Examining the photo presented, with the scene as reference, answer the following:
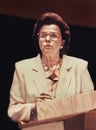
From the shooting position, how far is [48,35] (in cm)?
243

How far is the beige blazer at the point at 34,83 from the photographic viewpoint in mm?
2350

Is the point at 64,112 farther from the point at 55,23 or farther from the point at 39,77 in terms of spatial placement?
the point at 55,23

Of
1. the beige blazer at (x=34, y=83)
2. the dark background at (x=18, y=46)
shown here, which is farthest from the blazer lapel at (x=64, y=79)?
the dark background at (x=18, y=46)

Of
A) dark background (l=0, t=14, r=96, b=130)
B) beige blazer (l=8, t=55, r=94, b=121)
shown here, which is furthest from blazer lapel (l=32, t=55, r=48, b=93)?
dark background (l=0, t=14, r=96, b=130)

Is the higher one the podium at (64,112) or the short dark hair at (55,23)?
the short dark hair at (55,23)

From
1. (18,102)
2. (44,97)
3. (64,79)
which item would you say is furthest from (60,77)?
(18,102)

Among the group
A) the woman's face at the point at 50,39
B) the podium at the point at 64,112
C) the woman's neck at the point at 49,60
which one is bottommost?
the podium at the point at 64,112

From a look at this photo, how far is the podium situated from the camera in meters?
2.05

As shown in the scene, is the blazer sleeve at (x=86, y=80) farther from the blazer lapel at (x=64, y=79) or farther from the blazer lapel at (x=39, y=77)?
the blazer lapel at (x=39, y=77)

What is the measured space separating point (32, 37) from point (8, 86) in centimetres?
29

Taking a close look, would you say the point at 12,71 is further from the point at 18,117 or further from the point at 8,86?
the point at 18,117

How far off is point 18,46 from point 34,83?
0.88 ft

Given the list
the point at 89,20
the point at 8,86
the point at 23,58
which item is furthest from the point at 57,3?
the point at 8,86

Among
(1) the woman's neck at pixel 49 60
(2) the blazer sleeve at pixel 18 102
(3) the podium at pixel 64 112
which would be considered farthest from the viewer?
(1) the woman's neck at pixel 49 60
